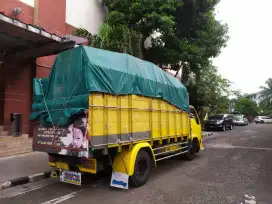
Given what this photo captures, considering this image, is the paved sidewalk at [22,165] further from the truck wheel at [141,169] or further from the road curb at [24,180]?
the truck wheel at [141,169]

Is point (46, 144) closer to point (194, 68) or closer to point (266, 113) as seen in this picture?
point (194, 68)

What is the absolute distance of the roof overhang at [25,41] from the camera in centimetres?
800

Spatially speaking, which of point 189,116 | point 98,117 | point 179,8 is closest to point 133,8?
point 179,8

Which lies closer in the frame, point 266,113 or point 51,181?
point 51,181

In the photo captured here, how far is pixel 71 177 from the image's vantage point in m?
5.49

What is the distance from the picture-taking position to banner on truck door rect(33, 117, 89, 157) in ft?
16.4

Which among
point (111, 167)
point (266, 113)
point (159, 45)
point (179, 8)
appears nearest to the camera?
point (111, 167)

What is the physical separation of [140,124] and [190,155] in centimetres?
372

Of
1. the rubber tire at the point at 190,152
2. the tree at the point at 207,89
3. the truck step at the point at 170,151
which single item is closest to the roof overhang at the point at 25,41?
the truck step at the point at 170,151

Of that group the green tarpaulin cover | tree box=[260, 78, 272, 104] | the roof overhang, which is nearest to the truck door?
the green tarpaulin cover

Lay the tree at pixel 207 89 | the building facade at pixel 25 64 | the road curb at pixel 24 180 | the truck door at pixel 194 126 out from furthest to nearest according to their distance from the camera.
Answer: the tree at pixel 207 89, the building facade at pixel 25 64, the truck door at pixel 194 126, the road curb at pixel 24 180

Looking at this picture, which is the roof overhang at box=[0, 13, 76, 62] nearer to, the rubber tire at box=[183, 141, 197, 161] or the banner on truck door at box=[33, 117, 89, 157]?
the banner on truck door at box=[33, 117, 89, 157]

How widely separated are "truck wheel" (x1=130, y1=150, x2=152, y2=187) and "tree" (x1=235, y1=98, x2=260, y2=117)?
65067mm

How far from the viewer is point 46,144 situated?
227 inches
